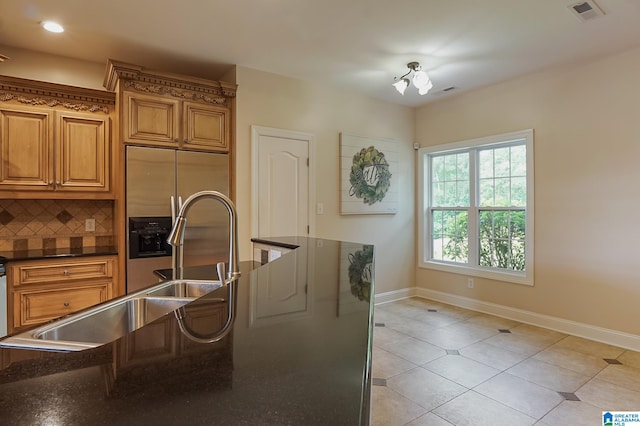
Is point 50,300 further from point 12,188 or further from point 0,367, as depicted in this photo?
point 0,367

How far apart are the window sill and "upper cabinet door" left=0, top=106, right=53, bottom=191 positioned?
4.32 m

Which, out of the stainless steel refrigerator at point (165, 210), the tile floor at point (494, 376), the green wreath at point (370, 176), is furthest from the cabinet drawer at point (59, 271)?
the green wreath at point (370, 176)

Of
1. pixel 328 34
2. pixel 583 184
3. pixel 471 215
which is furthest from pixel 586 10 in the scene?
pixel 471 215

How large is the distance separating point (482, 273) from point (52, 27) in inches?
187

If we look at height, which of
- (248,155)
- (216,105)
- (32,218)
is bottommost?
(32,218)

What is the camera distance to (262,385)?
0.51m

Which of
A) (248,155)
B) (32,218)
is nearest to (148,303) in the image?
(248,155)

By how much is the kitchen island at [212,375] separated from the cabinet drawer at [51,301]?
95.8 inches

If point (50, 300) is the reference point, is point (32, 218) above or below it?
above

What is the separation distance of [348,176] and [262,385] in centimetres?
375

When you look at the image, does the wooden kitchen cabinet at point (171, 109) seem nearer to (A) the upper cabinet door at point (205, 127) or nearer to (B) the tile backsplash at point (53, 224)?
(A) the upper cabinet door at point (205, 127)

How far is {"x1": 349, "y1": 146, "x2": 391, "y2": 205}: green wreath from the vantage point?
167 inches

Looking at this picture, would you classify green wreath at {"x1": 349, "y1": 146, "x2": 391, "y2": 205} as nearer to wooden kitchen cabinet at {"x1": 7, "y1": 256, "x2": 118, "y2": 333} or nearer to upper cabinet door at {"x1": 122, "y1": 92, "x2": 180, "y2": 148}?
upper cabinet door at {"x1": 122, "y1": 92, "x2": 180, "y2": 148}

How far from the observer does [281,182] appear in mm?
3625
